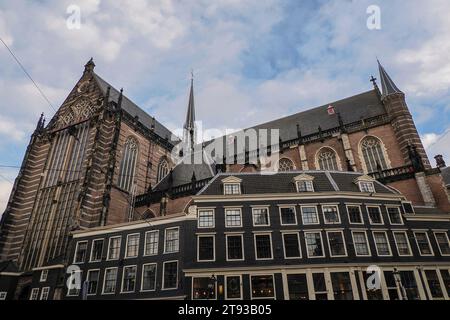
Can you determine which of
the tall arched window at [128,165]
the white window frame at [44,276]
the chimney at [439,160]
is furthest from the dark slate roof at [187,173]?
the chimney at [439,160]

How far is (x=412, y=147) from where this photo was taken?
2602 cm

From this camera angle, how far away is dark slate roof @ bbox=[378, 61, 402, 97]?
30759 mm

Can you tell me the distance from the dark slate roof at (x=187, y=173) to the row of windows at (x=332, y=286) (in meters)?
15.4

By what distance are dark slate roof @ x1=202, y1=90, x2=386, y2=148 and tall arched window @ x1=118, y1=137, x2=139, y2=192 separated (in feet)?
60.6

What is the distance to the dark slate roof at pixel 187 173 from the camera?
33375mm

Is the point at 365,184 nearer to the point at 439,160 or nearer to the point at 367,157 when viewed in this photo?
the point at 367,157

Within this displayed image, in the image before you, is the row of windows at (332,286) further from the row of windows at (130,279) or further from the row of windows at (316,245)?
the row of windows at (130,279)

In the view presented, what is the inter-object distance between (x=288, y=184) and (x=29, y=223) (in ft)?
83.8

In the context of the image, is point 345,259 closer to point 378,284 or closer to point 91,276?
point 378,284

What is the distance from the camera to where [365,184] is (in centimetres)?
2272

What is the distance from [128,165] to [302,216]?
21332 mm

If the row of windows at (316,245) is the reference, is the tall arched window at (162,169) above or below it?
above

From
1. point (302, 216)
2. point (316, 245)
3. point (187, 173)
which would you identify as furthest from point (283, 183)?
point (187, 173)
